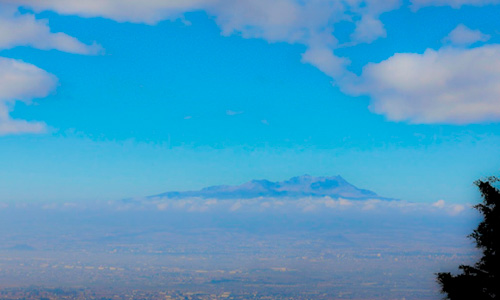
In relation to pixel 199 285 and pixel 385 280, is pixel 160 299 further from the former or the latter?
pixel 385 280

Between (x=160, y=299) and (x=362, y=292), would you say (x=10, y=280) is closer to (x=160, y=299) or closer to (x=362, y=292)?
(x=160, y=299)

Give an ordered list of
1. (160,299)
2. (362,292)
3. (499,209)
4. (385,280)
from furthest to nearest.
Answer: (385,280) → (362,292) → (160,299) → (499,209)

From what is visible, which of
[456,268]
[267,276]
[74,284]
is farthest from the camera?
[267,276]

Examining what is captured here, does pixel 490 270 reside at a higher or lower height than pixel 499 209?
lower

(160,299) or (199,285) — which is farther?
(199,285)

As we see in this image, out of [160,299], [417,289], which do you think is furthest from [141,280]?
[417,289]

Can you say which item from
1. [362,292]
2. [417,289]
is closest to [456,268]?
[362,292]
